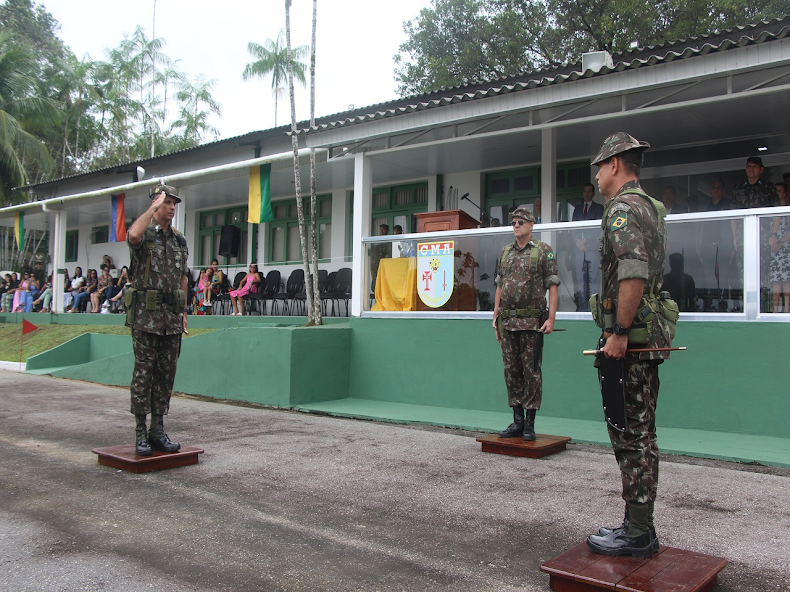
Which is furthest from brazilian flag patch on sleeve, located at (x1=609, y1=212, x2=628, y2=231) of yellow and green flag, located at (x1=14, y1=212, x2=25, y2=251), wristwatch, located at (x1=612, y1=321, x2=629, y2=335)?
yellow and green flag, located at (x1=14, y1=212, x2=25, y2=251)

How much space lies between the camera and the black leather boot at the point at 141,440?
507 cm

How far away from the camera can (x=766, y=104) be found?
8.08m

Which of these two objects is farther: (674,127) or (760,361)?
(674,127)

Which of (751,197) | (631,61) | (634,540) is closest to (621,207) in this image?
(634,540)

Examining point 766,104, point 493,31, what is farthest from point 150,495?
point 493,31

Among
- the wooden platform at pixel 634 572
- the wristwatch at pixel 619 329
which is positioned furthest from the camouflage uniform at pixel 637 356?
the wooden platform at pixel 634 572

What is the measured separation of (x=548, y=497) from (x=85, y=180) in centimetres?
1875

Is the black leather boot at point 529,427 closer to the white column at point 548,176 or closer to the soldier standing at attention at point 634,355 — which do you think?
the soldier standing at attention at point 634,355

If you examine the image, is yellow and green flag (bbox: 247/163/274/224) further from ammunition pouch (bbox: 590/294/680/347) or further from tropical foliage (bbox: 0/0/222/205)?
tropical foliage (bbox: 0/0/222/205)

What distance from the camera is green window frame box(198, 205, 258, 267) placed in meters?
16.8

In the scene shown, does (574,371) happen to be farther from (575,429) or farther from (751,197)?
(751,197)

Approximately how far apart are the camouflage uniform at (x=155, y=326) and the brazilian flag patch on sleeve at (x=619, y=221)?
3.57m

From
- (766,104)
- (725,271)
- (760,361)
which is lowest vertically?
(760,361)

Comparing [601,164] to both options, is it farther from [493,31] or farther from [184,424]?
[493,31]
